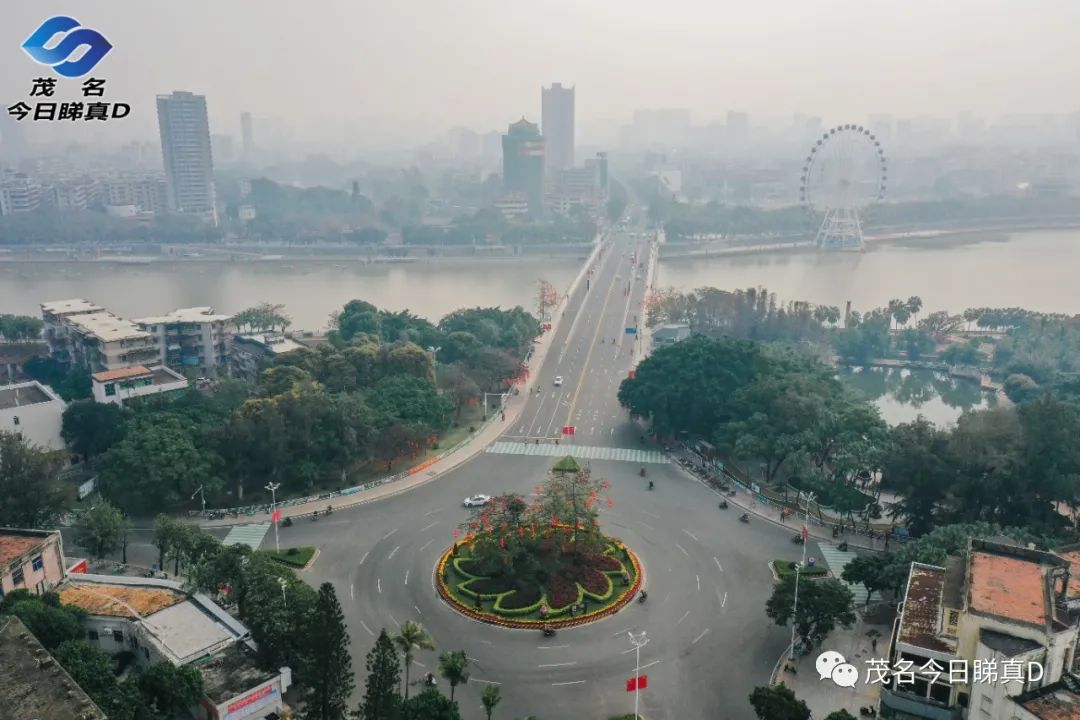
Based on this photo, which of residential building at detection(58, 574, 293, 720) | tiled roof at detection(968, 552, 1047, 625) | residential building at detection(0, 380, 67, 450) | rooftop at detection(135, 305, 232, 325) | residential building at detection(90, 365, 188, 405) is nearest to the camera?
tiled roof at detection(968, 552, 1047, 625)

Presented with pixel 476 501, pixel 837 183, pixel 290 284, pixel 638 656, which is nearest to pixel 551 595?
pixel 638 656

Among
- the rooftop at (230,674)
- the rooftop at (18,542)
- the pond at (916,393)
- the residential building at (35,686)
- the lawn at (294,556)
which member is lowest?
the pond at (916,393)

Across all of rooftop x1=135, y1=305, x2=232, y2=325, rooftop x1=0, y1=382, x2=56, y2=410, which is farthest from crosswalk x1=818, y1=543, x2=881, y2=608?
rooftop x1=135, y1=305, x2=232, y2=325

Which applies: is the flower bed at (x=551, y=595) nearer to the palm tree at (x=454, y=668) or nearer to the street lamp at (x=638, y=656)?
the street lamp at (x=638, y=656)

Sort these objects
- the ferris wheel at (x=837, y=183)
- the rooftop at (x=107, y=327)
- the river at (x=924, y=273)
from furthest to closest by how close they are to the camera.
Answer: the ferris wheel at (x=837, y=183), the river at (x=924, y=273), the rooftop at (x=107, y=327)

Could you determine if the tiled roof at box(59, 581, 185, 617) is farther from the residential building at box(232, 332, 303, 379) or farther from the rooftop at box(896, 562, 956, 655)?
the residential building at box(232, 332, 303, 379)

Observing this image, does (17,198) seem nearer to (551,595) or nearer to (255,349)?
(255,349)

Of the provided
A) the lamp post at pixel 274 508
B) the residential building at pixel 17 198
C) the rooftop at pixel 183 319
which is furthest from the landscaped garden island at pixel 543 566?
the residential building at pixel 17 198
